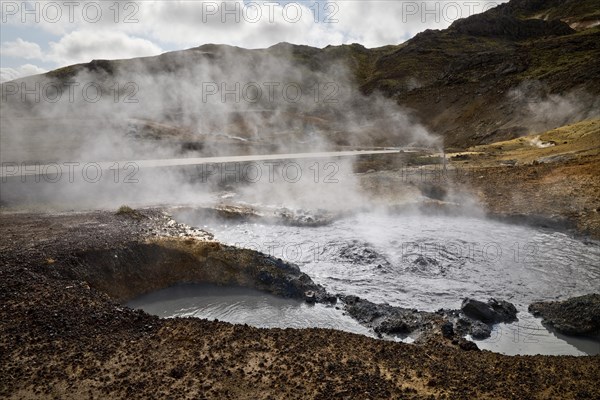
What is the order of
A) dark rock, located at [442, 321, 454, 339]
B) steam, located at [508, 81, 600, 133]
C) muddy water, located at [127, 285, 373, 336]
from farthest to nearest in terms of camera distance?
steam, located at [508, 81, 600, 133] < muddy water, located at [127, 285, 373, 336] < dark rock, located at [442, 321, 454, 339]

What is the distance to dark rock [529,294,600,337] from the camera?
8.01m

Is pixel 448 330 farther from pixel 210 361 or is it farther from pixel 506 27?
pixel 506 27

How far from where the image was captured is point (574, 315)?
325 inches

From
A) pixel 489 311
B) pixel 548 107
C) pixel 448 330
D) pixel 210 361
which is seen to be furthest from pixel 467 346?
pixel 548 107

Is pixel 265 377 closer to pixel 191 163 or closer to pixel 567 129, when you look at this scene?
pixel 191 163

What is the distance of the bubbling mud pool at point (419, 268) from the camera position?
8484mm

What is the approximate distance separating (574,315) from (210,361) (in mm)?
6901

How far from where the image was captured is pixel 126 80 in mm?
39406

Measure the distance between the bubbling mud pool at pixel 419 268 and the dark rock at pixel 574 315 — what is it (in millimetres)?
180

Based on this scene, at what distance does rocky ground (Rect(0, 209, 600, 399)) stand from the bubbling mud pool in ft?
4.93

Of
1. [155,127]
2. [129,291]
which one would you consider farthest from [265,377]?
[155,127]

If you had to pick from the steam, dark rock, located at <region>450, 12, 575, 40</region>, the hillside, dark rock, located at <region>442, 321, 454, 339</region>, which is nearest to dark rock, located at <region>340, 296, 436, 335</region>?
dark rock, located at <region>442, 321, 454, 339</region>

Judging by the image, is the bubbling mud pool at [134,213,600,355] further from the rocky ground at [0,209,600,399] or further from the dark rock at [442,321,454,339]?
the rocky ground at [0,209,600,399]

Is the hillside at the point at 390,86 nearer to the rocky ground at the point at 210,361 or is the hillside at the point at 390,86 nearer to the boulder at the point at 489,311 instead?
the rocky ground at the point at 210,361
